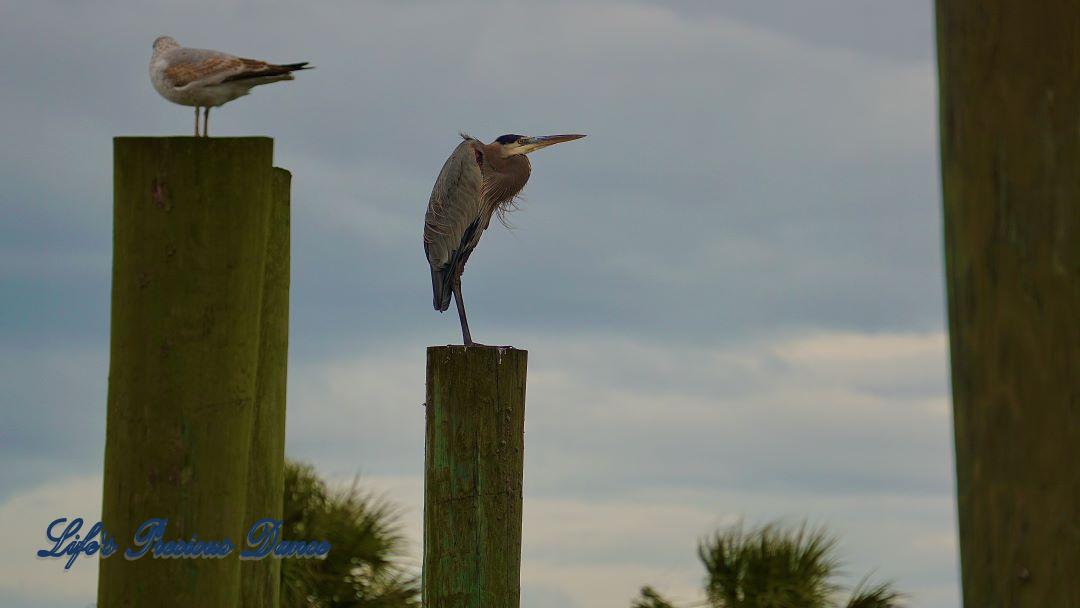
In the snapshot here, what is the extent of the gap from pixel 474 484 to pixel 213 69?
8.49ft

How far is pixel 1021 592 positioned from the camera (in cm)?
279

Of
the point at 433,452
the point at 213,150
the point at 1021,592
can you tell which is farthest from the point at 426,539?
the point at 1021,592

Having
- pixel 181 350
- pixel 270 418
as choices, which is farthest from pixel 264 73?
pixel 181 350

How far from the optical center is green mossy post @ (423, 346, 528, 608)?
20.2ft

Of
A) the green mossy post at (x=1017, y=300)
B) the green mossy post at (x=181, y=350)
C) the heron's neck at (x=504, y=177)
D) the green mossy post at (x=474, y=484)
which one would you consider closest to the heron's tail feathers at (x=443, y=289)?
the heron's neck at (x=504, y=177)

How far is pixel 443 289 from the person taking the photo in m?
8.93

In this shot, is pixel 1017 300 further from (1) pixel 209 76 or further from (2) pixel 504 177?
(2) pixel 504 177

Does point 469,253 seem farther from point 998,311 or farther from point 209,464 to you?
point 998,311

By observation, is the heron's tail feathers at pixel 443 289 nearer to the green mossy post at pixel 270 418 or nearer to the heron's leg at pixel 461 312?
the heron's leg at pixel 461 312

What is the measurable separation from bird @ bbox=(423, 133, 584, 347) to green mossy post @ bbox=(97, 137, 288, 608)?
483 cm

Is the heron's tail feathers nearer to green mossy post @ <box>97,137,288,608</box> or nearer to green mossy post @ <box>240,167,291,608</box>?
green mossy post @ <box>240,167,291,608</box>

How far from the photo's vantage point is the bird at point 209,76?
16.4 feet

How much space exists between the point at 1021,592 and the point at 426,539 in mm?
4021

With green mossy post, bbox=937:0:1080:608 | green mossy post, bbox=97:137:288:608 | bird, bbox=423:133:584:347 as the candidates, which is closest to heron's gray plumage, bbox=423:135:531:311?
bird, bbox=423:133:584:347
